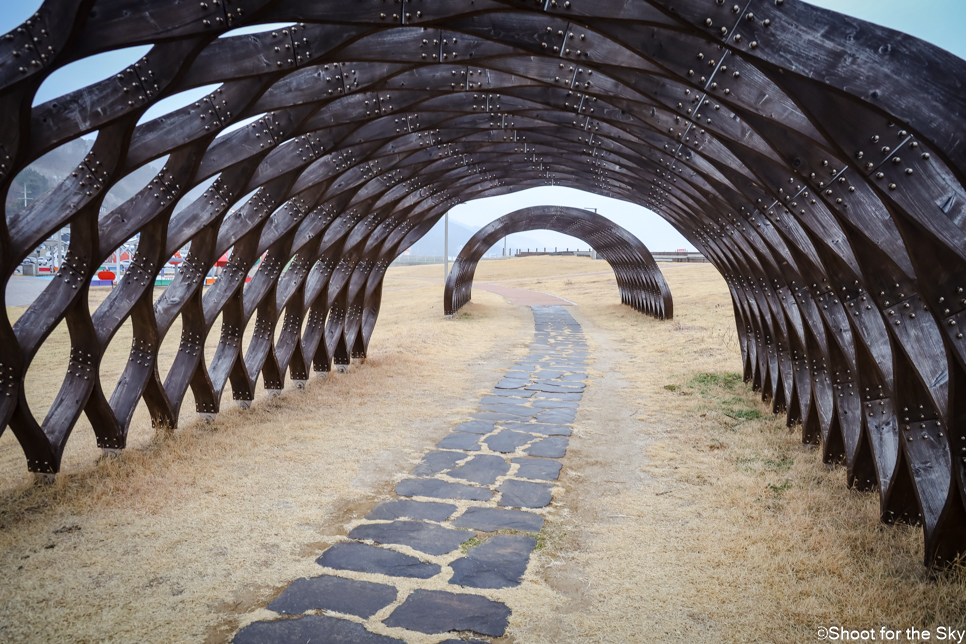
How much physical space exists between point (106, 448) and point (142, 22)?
5171 millimetres

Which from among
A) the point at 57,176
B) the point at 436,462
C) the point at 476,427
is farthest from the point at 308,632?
the point at 57,176

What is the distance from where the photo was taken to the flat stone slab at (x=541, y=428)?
29.5ft

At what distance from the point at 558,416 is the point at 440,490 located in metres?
3.68

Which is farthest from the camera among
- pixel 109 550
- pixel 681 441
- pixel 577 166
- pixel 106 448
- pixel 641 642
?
pixel 577 166

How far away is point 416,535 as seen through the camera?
550cm

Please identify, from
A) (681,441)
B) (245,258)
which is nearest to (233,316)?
(245,258)

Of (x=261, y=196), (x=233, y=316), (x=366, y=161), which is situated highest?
(x=366, y=161)

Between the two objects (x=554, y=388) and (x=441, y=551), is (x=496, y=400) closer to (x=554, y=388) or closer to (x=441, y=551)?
(x=554, y=388)

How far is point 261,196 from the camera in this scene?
340 inches

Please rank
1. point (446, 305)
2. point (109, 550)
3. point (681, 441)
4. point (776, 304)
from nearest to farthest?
point (109, 550) → point (681, 441) → point (776, 304) → point (446, 305)

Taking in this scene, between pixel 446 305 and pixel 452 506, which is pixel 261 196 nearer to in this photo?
pixel 452 506

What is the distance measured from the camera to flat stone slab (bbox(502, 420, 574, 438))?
8977 mm

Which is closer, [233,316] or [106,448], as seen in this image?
[106,448]

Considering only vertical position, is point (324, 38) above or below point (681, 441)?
above
